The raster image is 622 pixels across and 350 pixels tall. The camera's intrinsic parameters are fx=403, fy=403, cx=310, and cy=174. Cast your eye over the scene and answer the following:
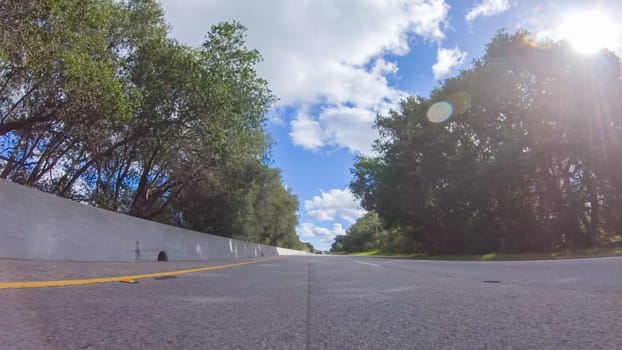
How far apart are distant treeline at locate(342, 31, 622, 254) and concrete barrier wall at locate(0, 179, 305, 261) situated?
2175 cm

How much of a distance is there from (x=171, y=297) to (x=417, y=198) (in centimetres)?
2974

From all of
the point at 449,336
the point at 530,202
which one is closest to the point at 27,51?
the point at 449,336

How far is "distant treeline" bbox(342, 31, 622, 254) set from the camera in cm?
2541

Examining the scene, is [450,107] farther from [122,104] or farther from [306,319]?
[306,319]

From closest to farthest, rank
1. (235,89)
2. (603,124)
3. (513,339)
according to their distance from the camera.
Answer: (513,339) → (235,89) → (603,124)

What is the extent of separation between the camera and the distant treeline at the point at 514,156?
1000 inches

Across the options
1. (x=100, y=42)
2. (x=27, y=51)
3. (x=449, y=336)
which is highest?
(x=100, y=42)

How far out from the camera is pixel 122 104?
13555 mm

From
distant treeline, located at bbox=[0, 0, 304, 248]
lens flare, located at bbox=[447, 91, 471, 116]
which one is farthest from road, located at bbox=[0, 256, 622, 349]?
lens flare, located at bbox=[447, 91, 471, 116]

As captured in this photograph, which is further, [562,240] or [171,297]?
[562,240]

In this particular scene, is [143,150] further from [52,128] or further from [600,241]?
[600,241]

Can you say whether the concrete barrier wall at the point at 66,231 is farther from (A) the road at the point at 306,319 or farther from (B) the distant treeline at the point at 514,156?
(B) the distant treeline at the point at 514,156

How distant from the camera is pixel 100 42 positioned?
46.3 feet

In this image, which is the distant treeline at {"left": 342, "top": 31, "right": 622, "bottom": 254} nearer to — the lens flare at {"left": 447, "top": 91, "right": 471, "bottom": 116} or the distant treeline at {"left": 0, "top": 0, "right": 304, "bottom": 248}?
the lens flare at {"left": 447, "top": 91, "right": 471, "bottom": 116}
